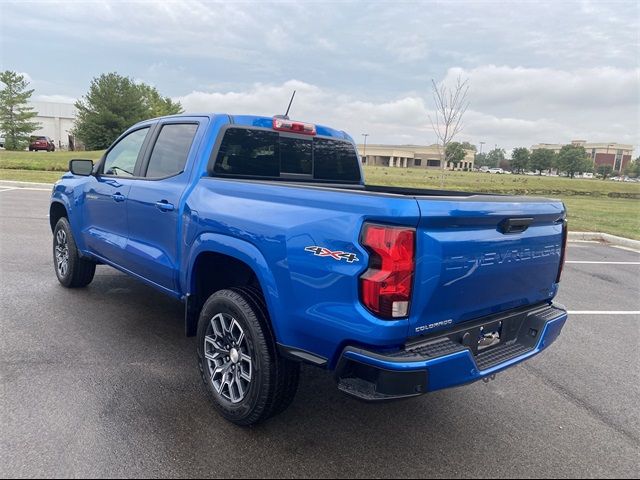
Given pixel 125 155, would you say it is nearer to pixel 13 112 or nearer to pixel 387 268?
pixel 387 268

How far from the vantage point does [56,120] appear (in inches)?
3401

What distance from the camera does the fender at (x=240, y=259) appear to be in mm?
2746

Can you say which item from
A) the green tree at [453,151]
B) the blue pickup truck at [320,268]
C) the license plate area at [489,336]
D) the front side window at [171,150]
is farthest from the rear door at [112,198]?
the green tree at [453,151]

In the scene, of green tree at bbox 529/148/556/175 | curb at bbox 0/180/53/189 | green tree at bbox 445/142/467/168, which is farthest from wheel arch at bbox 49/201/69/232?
green tree at bbox 529/148/556/175

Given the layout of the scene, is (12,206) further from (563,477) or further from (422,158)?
(422,158)

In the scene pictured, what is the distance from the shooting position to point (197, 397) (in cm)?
334

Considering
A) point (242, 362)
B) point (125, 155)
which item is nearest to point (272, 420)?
point (242, 362)

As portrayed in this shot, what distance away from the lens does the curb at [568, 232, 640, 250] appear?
11586mm

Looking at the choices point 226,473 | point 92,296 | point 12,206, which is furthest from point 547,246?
point 12,206

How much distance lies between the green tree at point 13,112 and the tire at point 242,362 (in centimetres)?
5713

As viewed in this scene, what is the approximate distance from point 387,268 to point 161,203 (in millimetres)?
2185

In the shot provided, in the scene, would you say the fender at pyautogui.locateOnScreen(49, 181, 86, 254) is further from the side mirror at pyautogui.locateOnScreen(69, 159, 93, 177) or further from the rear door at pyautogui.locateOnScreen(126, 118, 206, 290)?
the rear door at pyautogui.locateOnScreen(126, 118, 206, 290)

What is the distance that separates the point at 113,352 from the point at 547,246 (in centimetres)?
340

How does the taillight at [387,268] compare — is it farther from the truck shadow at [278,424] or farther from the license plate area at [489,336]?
the truck shadow at [278,424]
